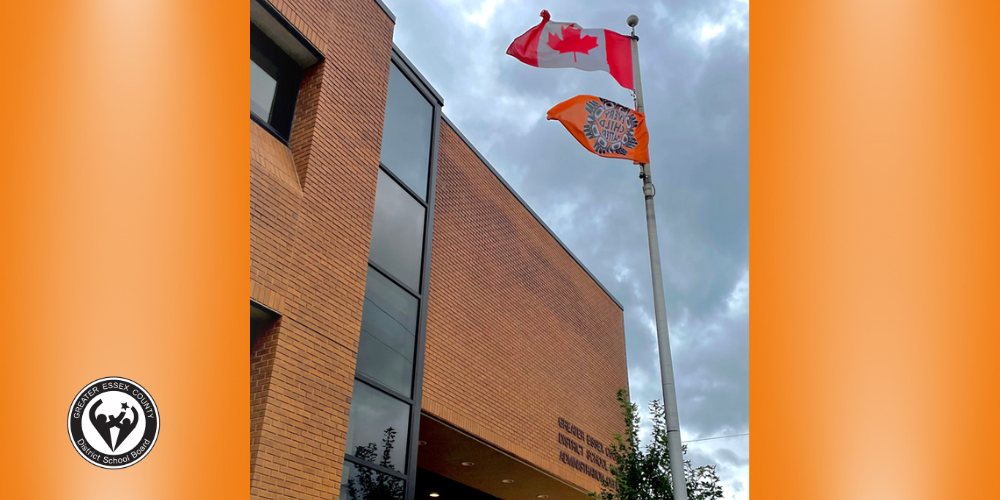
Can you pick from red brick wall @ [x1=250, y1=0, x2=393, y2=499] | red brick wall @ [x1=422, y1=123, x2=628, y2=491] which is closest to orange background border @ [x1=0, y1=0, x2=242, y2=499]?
red brick wall @ [x1=250, y1=0, x2=393, y2=499]

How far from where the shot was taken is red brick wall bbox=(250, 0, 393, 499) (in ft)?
29.3

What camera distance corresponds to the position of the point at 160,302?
2.79m

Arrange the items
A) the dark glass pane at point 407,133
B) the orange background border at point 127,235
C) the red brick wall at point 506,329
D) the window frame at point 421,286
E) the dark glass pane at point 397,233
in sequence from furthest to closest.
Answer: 1. the red brick wall at point 506,329
2. the dark glass pane at point 407,133
3. the dark glass pane at point 397,233
4. the window frame at point 421,286
5. the orange background border at point 127,235

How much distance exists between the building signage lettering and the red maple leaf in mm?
10902

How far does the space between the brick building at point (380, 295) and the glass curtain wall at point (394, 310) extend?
0.11 ft

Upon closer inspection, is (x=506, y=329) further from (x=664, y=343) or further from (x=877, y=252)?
(x=877, y=252)

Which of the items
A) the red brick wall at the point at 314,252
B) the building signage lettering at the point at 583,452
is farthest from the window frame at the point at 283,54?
the building signage lettering at the point at 583,452

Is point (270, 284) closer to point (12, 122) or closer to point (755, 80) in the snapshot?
point (12, 122)

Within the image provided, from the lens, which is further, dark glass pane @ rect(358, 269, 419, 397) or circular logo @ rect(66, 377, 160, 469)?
dark glass pane @ rect(358, 269, 419, 397)

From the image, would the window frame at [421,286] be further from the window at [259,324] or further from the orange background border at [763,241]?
the orange background border at [763,241]

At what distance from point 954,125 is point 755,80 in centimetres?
67

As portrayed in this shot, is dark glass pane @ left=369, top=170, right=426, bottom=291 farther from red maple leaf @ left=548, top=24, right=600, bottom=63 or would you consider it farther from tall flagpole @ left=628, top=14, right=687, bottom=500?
tall flagpole @ left=628, top=14, right=687, bottom=500

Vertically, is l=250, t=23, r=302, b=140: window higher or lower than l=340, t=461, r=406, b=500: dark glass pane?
higher

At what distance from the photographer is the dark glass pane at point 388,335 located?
36.7ft
